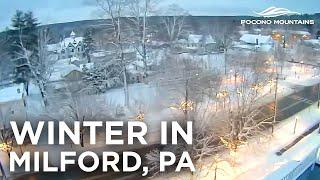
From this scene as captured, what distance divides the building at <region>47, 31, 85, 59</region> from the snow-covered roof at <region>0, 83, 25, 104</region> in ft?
2.10

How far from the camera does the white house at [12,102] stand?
3.88 meters

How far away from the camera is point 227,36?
5.98 m

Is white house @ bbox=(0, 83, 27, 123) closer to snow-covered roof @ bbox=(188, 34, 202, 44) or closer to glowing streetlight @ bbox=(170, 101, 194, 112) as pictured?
glowing streetlight @ bbox=(170, 101, 194, 112)

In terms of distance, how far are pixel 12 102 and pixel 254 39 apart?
10.8 ft

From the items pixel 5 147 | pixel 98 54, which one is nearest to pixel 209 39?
pixel 98 54

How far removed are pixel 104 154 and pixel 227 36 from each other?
377cm

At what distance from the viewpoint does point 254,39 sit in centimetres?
560

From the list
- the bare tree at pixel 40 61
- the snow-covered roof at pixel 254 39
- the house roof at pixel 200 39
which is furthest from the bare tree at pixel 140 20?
the snow-covered roof at pixel 254 39

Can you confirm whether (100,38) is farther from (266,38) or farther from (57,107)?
(266,38)

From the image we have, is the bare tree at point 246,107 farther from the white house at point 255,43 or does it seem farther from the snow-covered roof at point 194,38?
the snow-covered roof at point 194,38

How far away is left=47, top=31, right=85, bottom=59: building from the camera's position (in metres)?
5.06

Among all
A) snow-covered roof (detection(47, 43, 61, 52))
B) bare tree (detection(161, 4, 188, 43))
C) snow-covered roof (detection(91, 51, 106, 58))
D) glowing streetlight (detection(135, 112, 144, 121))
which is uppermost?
bare tree (detection(161, 4, 188, 43))

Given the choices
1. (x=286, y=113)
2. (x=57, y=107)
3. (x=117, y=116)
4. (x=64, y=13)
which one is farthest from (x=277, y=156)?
(x=64, y=13)

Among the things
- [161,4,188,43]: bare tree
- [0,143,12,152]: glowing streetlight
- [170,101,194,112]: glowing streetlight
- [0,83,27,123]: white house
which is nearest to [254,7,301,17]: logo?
[161,4,188,43]: bare tree
